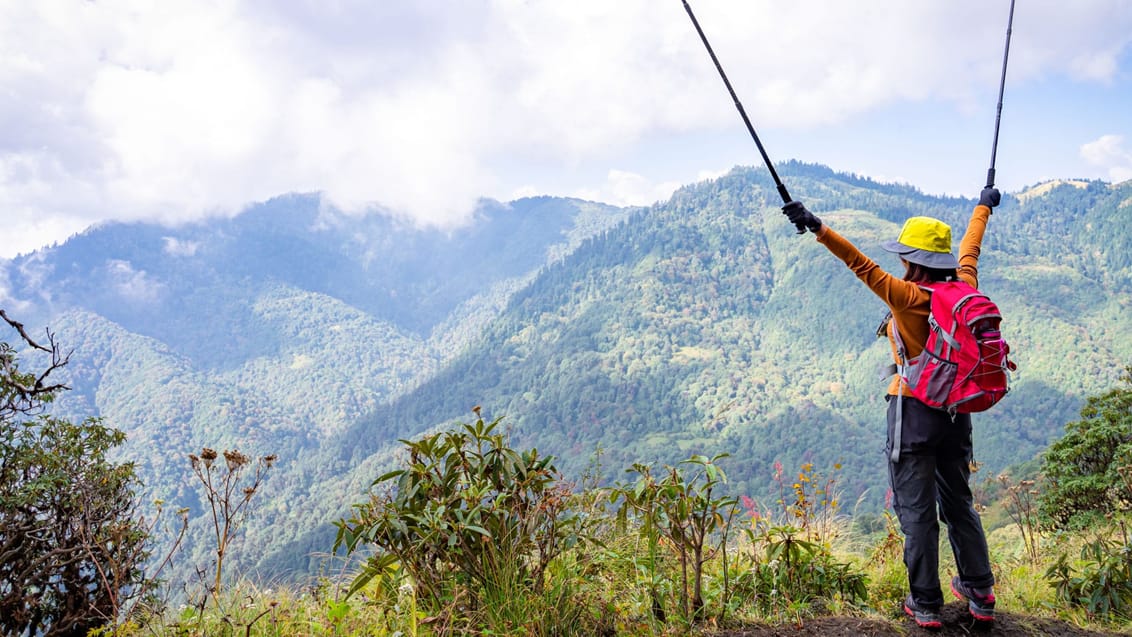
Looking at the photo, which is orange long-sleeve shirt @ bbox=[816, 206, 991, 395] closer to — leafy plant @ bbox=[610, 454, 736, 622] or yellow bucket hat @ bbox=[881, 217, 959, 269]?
yellow bucket hat @ bbox=[881, 217, 959, 269]

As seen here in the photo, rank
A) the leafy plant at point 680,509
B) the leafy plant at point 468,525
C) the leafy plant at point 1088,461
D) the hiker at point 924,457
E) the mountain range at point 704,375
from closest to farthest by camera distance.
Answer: the leafy plant at point 468,525 → the leafy plant at point 680,509 → the hiker at point 924,457 → the leafy plant at point 1088,461 → the mountain range at point 704,375

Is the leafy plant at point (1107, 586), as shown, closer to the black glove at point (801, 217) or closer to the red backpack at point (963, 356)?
the red backpack at point (963, 356)

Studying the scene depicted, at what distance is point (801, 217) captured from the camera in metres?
2.82

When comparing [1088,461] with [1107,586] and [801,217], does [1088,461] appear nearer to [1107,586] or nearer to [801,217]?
[1107,586]

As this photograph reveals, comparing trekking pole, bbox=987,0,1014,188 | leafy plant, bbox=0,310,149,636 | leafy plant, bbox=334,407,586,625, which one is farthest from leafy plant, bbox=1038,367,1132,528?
leafy plant, bbox=0,310,149,636

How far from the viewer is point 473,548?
2.66 meters

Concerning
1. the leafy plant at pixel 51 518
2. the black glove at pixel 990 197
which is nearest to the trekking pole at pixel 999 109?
the black glove at pixel 990 197

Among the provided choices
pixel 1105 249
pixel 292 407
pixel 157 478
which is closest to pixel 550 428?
pixel 157 478

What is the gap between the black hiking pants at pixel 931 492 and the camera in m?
2.92

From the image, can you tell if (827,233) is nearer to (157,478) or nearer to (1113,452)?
(1113,452)

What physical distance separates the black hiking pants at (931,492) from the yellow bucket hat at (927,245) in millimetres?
621

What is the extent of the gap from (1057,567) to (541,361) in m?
155

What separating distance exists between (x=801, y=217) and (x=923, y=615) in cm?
186

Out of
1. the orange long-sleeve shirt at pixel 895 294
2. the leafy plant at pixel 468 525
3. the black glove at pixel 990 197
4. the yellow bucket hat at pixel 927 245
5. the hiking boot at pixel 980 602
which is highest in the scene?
the black glove at pixel 990 197
